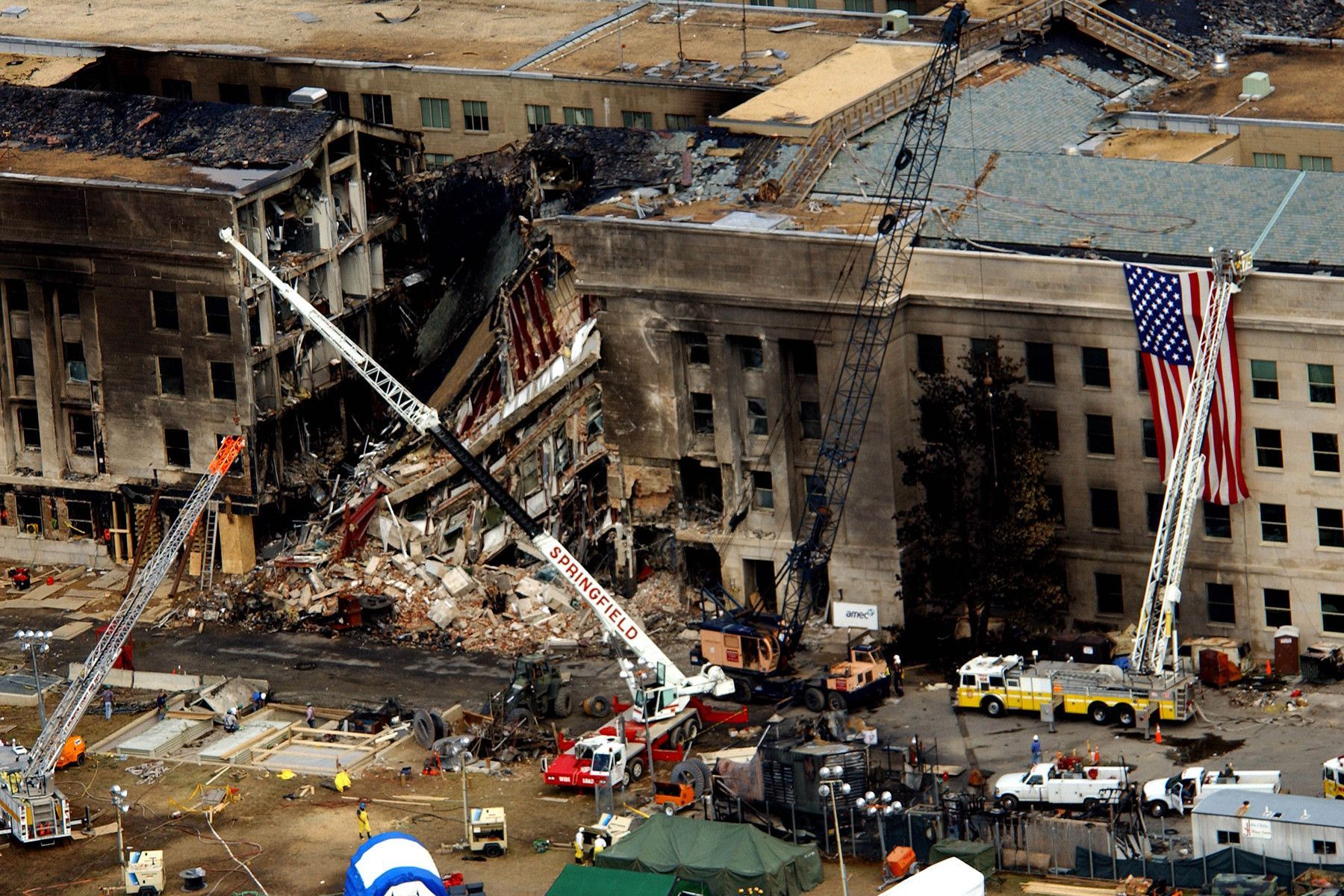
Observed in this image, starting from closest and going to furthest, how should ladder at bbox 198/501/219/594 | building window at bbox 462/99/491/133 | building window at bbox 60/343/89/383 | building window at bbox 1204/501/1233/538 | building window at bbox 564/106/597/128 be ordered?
building window at bbox 1204/501/1233/538
ladder at bbox 198/501/219/594
building window at bbox 60/343/89/383
building window at bbox 564/106/597/128
building window at bbox 462/99/491/133

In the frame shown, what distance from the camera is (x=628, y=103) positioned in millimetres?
158125

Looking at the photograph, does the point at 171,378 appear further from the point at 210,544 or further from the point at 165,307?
the point at 210,544

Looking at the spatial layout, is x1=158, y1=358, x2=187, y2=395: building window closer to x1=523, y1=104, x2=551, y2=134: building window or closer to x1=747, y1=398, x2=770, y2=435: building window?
x1=523, y1=104, x2=551, y2=134: building window

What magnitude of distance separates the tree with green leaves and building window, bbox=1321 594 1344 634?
923cm

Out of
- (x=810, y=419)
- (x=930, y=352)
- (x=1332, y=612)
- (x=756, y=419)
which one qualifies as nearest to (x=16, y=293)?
(x=756, y=419)

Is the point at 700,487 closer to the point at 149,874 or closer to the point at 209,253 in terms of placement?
the point at 209,253

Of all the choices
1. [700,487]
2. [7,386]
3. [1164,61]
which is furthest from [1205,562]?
[7,386]

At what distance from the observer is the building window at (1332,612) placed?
130 metres

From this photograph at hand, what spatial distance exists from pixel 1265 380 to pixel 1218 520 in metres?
5.58

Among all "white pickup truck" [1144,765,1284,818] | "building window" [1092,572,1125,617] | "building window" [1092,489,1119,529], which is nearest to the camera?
"white pickup truck" [1144,765,1284,818]

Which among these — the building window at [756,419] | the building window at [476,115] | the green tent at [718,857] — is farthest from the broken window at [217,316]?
the green tent at [718,857]

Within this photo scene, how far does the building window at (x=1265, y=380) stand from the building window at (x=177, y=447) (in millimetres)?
43402

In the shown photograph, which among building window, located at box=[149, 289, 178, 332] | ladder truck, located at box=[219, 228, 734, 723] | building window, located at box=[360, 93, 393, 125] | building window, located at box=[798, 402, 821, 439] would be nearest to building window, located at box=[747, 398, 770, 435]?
building window, located at box=[798, 402, 821, 439]

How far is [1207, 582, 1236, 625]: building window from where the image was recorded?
13138cm
